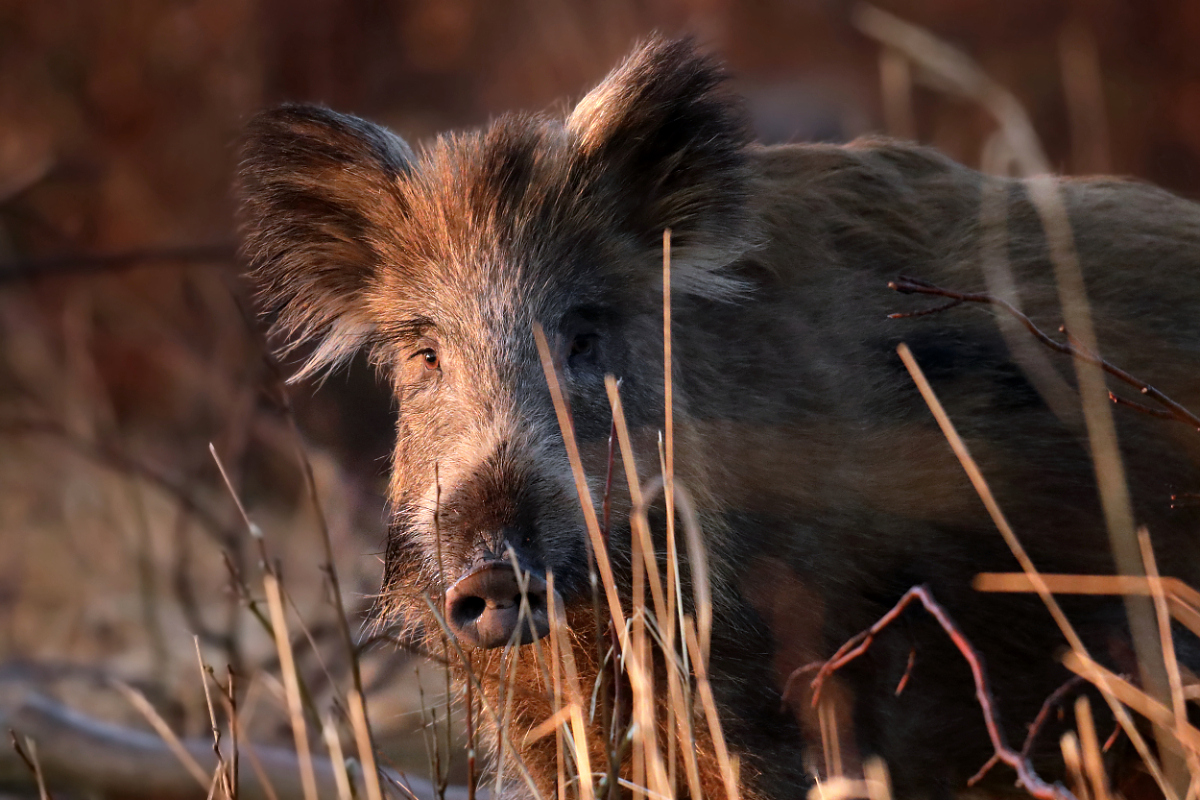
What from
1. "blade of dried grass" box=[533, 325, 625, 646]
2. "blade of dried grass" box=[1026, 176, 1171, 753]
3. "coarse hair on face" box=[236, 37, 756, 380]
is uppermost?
"coarse hair on face" box=[236, 37, 756, 380]

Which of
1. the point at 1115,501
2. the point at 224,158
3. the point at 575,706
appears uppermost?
the point at 224,158

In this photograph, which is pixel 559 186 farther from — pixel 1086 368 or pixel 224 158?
pixel 224 158

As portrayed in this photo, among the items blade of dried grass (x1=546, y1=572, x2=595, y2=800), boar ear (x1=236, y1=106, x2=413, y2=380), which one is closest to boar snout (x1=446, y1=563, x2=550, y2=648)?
blade of dried grass (x1=546, y1=572, x2=595, y2=800)

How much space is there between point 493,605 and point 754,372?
1.10 metres

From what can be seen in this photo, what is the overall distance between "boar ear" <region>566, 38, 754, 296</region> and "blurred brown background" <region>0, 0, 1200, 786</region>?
3.13m

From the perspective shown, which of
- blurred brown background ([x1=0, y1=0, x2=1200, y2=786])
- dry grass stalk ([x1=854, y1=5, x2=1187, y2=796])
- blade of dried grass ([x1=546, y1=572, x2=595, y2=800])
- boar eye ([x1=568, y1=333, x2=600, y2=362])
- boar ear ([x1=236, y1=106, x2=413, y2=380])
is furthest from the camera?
blurred brown background ([x1=0, y1=0, x2=1200, y2=786])

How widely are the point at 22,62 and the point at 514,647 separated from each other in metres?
9.83

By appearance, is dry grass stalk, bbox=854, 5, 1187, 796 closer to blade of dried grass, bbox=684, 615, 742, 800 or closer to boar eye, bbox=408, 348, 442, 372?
blade of dried grass, bbox=684, 615, 742, 800

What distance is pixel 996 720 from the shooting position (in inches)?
86.4

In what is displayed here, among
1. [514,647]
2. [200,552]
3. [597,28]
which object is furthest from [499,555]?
[597,28]

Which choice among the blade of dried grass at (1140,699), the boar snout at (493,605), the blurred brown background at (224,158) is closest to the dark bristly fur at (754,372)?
the boar snout at (493,605)

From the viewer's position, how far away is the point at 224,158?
36.6ft

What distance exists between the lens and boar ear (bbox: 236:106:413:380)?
370cm

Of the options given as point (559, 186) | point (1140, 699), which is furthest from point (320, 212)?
point (1140, 699)
